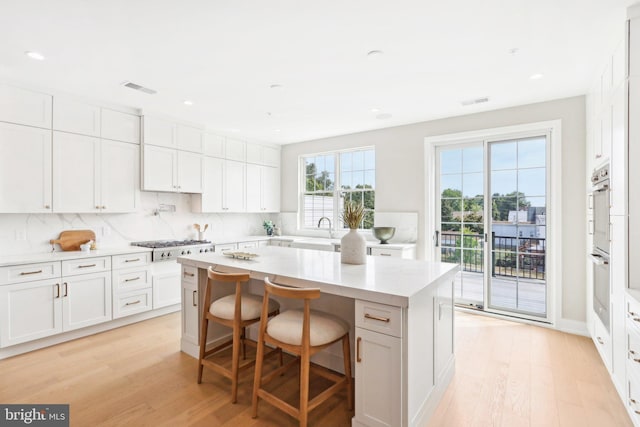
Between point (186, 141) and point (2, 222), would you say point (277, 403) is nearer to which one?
point (2, 222)

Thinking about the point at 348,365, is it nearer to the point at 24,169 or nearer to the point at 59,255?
the point at 59,255

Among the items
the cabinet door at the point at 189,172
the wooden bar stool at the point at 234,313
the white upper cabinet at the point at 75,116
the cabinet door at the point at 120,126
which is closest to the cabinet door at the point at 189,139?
the cabinet door at the point at 189,172

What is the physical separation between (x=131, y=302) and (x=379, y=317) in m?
3.24

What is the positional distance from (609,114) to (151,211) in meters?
5.08

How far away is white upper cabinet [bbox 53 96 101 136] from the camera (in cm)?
341

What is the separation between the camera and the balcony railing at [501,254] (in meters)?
3.90

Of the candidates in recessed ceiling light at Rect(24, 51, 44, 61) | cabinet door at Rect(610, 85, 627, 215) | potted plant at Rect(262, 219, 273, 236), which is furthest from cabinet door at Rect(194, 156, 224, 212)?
cabinet door at Rect(610, 85, 627, 215)

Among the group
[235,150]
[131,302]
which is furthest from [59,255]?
[235,150]

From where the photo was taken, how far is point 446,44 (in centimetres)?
247

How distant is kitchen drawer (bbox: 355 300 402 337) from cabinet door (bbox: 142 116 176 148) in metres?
3.61

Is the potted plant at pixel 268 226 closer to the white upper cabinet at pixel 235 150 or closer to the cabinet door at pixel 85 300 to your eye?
the white upper cabinet at pixel 235 150

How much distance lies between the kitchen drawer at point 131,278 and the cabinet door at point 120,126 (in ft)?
5.17

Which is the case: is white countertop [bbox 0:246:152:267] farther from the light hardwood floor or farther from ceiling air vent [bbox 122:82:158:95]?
ceiling air vent [bbox 122:82:158:95]

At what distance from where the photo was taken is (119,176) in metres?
3.95
